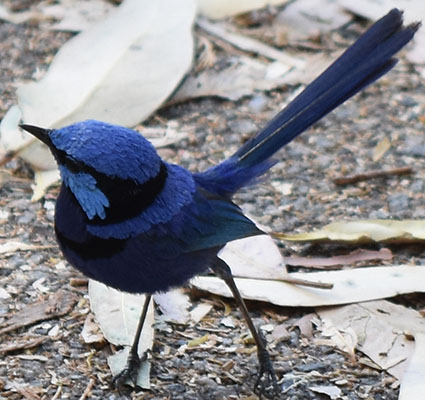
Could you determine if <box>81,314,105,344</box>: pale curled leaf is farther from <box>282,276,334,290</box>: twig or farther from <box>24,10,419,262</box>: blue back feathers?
<box>282,276,334,290</box>: twig

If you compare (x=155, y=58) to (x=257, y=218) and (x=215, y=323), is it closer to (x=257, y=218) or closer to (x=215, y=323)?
(x=257, y=218)

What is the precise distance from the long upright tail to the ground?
1.83ft

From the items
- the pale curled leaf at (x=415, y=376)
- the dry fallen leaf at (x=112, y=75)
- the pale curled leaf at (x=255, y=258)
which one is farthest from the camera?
the dry fallen leaf at (x=112, y=75)

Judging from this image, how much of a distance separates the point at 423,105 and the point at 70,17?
244 centimetres

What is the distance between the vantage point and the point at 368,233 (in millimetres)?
4324

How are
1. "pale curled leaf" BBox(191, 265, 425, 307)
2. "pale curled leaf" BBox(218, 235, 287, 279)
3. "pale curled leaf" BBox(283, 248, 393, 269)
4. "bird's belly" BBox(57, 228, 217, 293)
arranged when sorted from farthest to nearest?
"pale curled leaf" BBox(283, 248, 393, 269) < "pale curled leaf" BBox(218, 235, 287, 279) < "pale curled leaf" BBox(191, 265, 425, 307) < "bird's belly" BBox(57, 228, 217, 293)

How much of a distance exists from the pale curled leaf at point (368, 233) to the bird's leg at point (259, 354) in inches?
30.5

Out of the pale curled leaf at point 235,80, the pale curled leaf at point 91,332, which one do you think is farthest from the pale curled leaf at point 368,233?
the pale curled leaf at point 235,80

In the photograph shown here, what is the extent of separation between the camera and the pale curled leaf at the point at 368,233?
14.1 ft

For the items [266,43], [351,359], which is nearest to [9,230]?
[351,359]

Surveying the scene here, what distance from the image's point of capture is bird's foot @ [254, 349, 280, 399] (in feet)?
11.5

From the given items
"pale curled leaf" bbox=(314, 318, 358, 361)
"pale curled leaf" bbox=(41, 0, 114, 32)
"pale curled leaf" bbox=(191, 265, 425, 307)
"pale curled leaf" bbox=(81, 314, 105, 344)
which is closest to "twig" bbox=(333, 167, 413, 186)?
"pale curled leaf" bbox=(191, 265, 425, 307)

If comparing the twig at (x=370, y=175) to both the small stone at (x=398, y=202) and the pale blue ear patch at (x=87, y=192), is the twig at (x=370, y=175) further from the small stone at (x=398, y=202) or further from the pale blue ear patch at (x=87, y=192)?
the pale blue ear patch at (x=87, y=192)

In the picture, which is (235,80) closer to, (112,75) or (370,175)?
(112,75)
